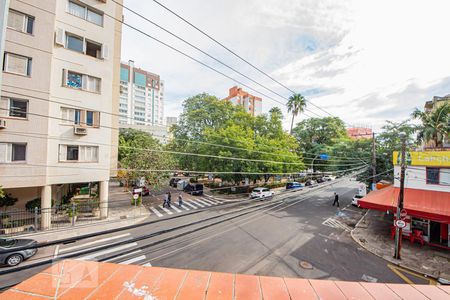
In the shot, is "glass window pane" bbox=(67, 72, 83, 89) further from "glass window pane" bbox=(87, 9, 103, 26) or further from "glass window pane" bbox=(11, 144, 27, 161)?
"glass window pane" bbox=(11, 144, 27, 161)

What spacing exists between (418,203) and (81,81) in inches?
1047

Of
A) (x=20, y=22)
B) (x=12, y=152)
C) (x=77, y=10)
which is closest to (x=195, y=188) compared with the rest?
(x=12, y=152)

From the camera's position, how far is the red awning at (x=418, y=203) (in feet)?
39.2

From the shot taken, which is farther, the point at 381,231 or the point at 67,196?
the point at 67,196

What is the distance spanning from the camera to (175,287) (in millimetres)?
2443

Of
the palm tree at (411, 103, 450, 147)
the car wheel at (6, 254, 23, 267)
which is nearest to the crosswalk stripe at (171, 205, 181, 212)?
the car wheel at (6, 254, 23, 267)

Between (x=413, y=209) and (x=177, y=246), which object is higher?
(x=413, y=209)

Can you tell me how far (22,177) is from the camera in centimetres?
1312

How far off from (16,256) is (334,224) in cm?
2193

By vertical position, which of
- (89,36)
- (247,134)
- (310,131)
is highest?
(89,36)

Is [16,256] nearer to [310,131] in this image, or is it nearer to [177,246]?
[177,246]

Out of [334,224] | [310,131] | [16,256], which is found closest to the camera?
[16,256]

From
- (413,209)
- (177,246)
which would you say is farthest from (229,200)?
(413,209)

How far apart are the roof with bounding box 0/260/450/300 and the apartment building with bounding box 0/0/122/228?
42.1ft
